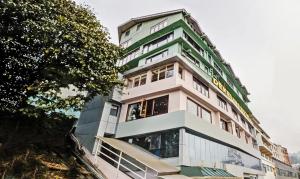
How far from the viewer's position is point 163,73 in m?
21.2

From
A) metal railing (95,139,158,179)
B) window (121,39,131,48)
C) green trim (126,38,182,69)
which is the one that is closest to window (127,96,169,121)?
metal railing (95,139,158,179)

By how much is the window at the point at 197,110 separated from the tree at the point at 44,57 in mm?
7908

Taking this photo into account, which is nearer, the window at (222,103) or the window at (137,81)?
the window at (137,81)

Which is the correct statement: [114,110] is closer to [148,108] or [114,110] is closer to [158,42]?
[148,108]

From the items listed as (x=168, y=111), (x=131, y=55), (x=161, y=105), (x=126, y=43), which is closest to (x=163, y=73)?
(x=161, y=105)

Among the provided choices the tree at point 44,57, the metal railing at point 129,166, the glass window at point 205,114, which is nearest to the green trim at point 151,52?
the tree at point 44,57

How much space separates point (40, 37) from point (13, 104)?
4.85 m

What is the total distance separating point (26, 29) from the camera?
536 inches

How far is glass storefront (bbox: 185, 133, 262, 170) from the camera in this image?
17375 mm

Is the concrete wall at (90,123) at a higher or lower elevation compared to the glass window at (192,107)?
lower

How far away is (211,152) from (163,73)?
8.90 m

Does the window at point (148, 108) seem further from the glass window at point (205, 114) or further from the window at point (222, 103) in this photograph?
the window at point (222, 103)

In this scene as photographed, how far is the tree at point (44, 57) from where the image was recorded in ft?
43.9

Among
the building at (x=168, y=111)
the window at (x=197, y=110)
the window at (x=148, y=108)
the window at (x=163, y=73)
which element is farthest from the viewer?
the window at (x=163, y=73)
